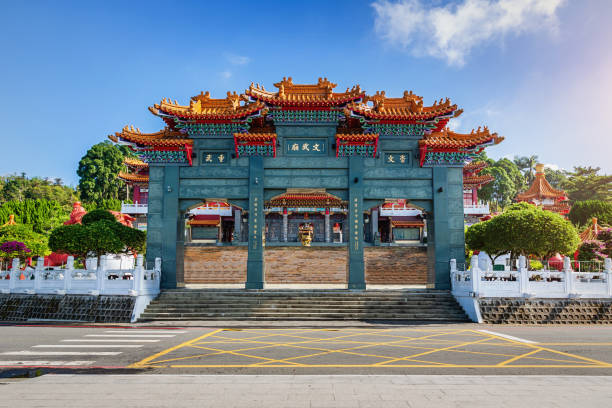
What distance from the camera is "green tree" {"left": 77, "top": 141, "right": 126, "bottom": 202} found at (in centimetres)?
4719

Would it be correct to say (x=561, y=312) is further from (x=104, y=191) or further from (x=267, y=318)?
(x=104, y=191)

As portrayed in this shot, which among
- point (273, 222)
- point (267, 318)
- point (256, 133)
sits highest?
point (256, 133)

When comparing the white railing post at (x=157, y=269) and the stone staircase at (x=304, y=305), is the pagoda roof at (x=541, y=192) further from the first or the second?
the white railing post at (x=157, y=269)

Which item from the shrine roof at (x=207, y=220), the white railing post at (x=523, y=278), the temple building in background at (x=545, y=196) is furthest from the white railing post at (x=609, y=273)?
the temple building in background at (x=545, y=196)

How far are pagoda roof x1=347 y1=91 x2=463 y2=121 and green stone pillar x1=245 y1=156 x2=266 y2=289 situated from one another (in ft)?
14.1

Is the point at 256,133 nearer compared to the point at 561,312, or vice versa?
the point at 561,312

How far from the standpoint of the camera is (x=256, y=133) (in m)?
16.3

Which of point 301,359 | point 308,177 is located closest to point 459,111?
point 308,177

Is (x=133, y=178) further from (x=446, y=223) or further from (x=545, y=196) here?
(x=545, y=196)

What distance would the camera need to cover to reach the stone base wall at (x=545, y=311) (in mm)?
13508

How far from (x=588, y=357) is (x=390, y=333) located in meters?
4.52

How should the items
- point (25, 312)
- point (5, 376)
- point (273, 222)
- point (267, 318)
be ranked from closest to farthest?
point (5, 376)
point (267, 318)
point (25, 312)
point (273, 222)

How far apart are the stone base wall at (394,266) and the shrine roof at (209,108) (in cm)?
1213

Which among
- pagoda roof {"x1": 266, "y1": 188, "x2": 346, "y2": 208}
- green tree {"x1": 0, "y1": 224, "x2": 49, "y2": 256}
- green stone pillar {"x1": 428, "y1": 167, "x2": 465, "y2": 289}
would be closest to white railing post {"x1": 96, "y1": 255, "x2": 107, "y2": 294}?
green stone pillar {"x1": 428, "y1": 167, "x2": 465, "y2": 289}
